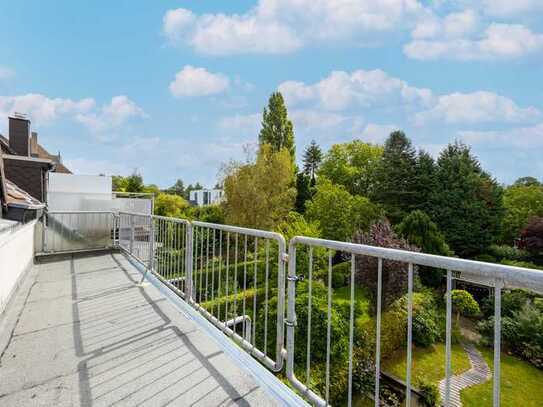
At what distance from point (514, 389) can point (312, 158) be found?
27.5 meters

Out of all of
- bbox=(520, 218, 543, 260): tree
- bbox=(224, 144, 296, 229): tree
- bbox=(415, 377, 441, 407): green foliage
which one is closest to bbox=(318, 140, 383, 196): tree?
bbox=(224, 144, 296, 229): tree

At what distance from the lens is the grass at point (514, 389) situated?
244 inches

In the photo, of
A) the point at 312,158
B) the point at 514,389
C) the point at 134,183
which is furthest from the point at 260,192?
the point at 312,158

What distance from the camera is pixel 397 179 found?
64.1 ft

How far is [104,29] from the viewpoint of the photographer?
8.52m

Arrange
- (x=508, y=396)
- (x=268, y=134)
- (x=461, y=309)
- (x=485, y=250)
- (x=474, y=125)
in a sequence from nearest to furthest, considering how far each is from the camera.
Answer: (x=508, y=396) → (x=461, y=309) → (x=485, y=250) → (x=474, y=125) → (x=268, y=134)

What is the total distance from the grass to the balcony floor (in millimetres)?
5944

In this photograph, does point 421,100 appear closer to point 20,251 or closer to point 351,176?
point 351,176

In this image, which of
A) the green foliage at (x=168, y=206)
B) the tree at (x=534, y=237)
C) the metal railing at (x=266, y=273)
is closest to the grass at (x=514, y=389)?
the metal railing at (x=266, y=273)

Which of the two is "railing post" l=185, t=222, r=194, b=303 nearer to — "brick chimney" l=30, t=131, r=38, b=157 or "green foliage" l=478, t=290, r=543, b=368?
"green foliage" l=478, t=290, r=543, b=368

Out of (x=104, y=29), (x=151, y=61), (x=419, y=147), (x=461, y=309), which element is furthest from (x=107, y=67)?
(x=419, y=147)

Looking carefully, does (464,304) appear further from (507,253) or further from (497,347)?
(497,347)

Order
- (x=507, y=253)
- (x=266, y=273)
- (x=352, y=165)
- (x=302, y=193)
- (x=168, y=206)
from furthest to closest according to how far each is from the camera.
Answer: (x=352, y=165), (x=168, y=206), (x=302, y=193), (x=507, y=253), (x=266, y=273)

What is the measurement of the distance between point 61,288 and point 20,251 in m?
0.77
